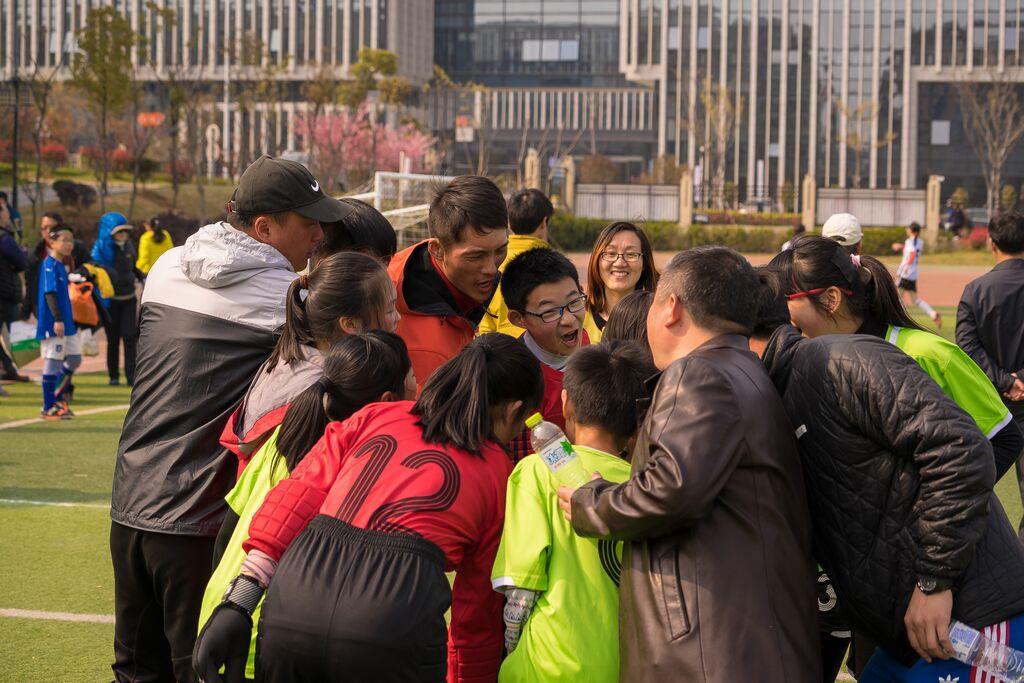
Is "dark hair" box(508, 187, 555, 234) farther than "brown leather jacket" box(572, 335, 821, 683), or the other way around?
"dark hair" box(508, 187, 555, 234)

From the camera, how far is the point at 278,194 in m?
4.22

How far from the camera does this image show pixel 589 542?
11.2 ft

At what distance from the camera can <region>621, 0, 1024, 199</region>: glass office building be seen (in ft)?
311

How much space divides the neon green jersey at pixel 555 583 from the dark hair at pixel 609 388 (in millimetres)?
171

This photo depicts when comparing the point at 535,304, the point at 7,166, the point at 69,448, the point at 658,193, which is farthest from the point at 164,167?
the point at 535,304

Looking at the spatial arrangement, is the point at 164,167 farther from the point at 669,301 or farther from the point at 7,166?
the point at 669,301

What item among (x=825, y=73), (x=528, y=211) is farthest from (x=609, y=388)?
(x=825, y=73)

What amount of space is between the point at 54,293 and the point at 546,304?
9.15m

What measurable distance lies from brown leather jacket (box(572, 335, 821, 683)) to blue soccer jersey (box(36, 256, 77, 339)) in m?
10.7

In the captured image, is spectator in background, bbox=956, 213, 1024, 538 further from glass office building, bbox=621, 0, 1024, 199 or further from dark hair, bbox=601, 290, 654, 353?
glass office building, bbox=621, 0, 1024, 199

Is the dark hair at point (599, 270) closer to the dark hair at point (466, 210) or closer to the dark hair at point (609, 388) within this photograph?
the dark hair at point (466, 210)

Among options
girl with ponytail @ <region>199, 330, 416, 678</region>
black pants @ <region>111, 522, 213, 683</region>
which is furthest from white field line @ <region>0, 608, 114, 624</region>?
girl with ponytail @ <region>199, 330, 416, 678</region>

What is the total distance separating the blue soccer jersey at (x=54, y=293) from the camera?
12.5 m

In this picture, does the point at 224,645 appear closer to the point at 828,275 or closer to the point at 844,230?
the point at 828,275
